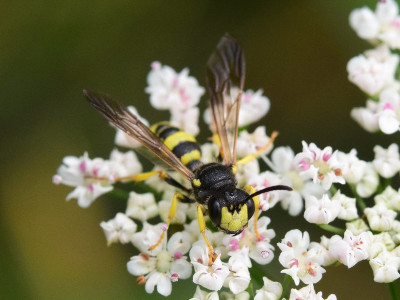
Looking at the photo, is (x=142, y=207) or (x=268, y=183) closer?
(x=268, y=183)

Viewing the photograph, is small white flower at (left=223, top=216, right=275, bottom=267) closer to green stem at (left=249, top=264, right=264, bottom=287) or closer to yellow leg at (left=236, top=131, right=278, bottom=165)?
green stem at (left=249, top=264, right=264, bottom=287)

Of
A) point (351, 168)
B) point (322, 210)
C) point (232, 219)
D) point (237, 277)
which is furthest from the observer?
point (351, 168)

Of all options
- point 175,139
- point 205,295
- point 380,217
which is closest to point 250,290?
point 205,295

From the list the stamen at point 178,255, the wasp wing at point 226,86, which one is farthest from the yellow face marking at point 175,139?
the stamen at point 178,255

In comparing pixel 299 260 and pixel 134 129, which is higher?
pixel 134 129

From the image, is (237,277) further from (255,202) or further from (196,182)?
(196,182)

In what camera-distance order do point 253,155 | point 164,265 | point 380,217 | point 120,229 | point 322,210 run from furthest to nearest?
point 253,155 < point 120,229 < point 164,265 < point 380,217 < point 322,210

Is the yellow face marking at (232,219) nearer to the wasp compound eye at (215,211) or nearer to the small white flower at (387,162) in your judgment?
the wasp compound eye at (215,211)
